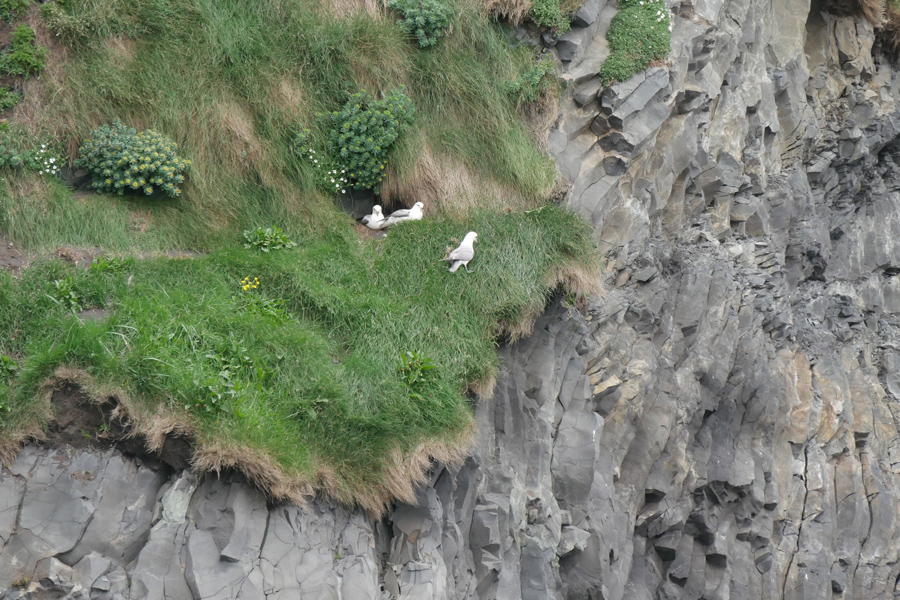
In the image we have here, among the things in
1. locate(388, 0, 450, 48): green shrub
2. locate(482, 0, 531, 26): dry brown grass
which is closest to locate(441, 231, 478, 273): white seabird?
locate(388, 0, 450, 48): green shrub

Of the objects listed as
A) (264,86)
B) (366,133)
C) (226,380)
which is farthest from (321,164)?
(226,380)

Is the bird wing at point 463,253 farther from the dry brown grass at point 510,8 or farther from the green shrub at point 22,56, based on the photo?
the green shrub at point 22,56

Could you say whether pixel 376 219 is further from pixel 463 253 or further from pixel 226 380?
pixel 226 380

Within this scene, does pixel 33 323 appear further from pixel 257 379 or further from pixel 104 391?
pixel 257 379

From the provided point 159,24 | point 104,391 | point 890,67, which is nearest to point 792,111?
point 890,67

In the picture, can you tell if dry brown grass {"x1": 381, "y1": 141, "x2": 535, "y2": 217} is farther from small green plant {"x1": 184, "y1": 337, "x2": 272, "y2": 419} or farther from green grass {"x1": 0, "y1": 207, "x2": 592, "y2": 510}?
small green plant {"x1": 184, "y1": 337, "x2": 272, "y2": 419}

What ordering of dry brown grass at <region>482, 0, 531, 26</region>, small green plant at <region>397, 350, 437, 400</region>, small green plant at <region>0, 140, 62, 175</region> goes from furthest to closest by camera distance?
dry brown grass at <region>482, 0, 531, 26</region> < small green plant at <region>0, 140, 62, 175</region> < small green plant at <region>397, 350, 437, 400</region>
